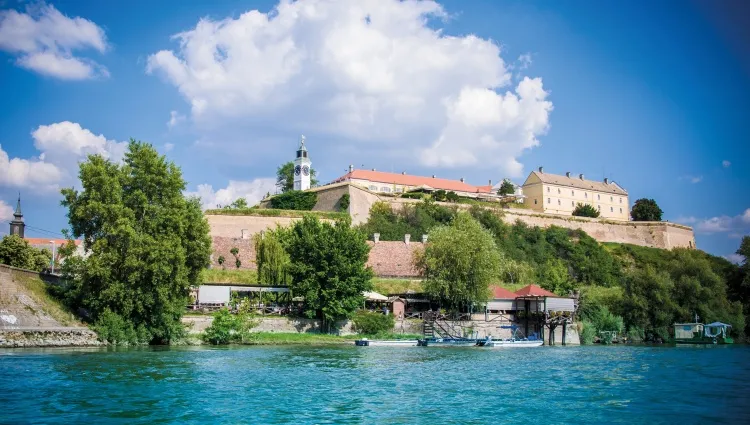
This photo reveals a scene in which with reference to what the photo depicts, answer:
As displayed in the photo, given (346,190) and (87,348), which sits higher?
(346,190)

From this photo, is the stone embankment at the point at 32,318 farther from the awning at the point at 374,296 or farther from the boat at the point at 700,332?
the boat at the point at 700,332

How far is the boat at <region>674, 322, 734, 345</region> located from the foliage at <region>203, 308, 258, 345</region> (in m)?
28.1

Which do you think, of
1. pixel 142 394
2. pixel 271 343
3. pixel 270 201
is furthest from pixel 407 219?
pixel 142 394

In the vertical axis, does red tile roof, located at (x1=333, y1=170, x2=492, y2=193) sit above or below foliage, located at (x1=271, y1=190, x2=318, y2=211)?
above

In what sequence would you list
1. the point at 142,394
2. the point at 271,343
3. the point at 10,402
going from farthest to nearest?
the point at 271,343 → the point at 142,394 → the point at 10,402

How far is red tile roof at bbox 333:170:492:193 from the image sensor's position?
84312mm

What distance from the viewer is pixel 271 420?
1375 cm

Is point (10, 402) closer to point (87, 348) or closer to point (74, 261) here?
point (87, 348)

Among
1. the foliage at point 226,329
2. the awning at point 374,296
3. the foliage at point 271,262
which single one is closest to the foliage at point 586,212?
the awning at point 374,296

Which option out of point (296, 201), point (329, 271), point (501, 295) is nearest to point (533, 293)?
point (501, 295)

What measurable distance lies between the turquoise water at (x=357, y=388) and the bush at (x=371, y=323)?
1107 cm

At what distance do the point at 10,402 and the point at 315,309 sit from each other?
949 inches

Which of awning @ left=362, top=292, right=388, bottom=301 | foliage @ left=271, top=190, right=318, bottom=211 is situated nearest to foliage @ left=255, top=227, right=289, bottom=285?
awning @ left=362, top=292, right=388, bottom=301

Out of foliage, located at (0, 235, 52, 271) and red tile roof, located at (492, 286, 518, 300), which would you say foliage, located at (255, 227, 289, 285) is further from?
foliage, located at (0, 235, 52, 271)
